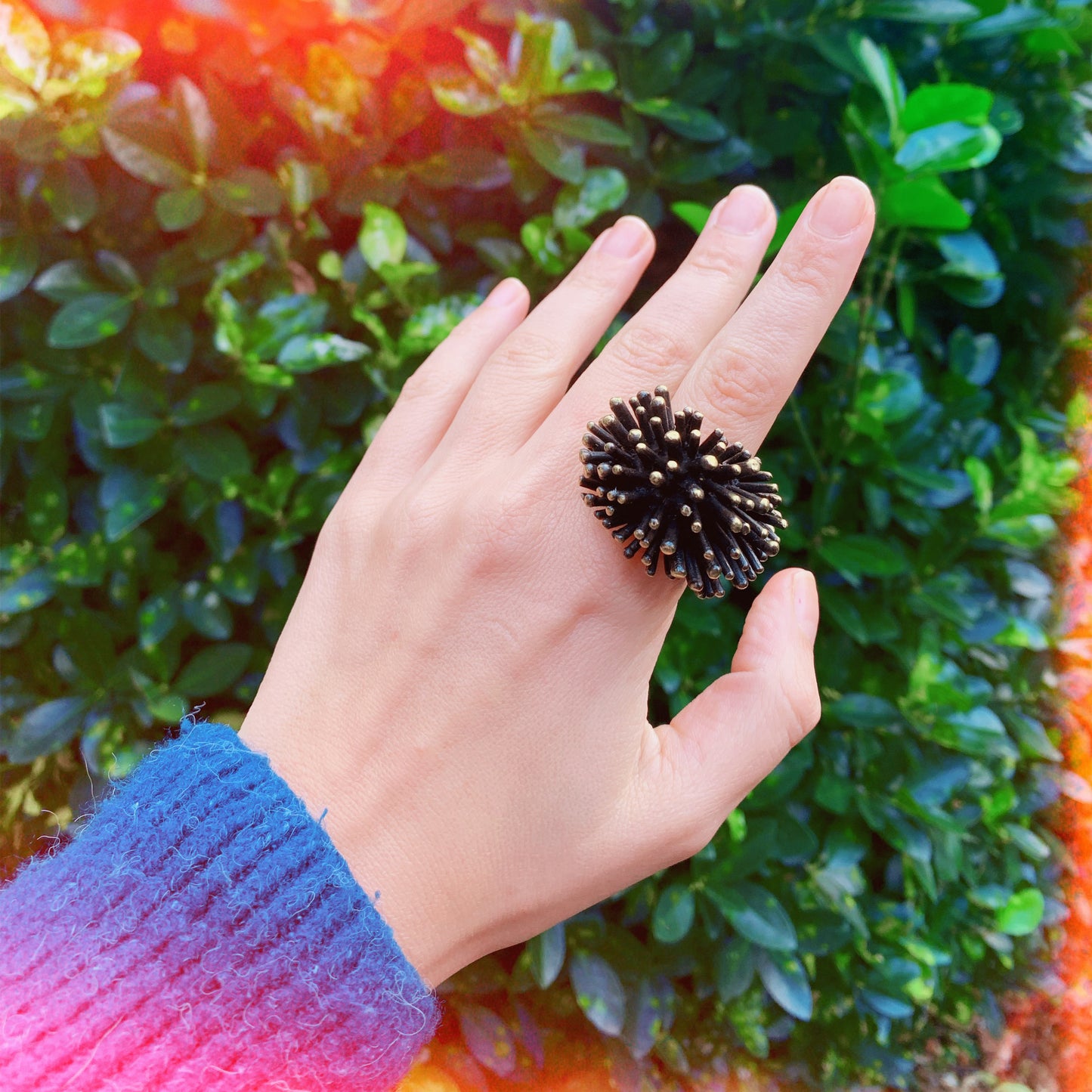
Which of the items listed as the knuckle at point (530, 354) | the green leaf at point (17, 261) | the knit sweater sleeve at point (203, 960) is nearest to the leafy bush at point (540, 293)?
the green leaf at point (17, 261)

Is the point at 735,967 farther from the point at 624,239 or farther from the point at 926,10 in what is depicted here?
the point at 926,10

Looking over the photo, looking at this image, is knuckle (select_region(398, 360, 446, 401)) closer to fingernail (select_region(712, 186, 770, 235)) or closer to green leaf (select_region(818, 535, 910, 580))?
fingernail (select_region(712, 186, 770, 235))

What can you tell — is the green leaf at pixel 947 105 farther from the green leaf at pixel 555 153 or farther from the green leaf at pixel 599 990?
the green leaf at pixel 599 990

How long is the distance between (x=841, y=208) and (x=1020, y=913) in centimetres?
140

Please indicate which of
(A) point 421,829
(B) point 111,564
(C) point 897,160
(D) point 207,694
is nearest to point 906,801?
(A) point 421,829

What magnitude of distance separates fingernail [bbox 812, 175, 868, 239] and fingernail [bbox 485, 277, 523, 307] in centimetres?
41

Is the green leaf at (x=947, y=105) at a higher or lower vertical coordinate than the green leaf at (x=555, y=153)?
lower

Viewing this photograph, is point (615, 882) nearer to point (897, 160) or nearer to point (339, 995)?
point (339, 995)

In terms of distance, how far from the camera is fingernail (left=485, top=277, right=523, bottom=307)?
1.10 metres

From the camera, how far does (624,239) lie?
41.6 inches

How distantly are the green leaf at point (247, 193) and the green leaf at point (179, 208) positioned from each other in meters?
0.02

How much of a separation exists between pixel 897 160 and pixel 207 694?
1.20 m

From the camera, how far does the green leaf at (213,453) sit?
1.05 metres

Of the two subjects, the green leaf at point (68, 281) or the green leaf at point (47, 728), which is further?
the green leaf at point (47, 728)
